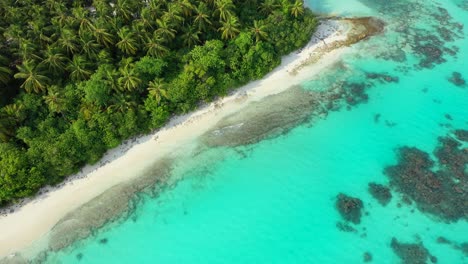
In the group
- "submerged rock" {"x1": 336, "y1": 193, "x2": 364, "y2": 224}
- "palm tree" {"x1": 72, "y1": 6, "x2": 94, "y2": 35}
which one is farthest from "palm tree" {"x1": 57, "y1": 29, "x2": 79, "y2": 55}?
"submerged rock" {"x1": 336, "y1": 193, "x2": 364, "y2": 224}

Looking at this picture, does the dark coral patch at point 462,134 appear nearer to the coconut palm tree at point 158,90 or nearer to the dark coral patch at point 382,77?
the dark coral patch at point 382,77

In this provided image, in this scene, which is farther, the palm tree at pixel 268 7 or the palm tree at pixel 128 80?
the palm tree at pixel 268 7

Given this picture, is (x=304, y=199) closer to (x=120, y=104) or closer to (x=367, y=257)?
(x=367, y=257)

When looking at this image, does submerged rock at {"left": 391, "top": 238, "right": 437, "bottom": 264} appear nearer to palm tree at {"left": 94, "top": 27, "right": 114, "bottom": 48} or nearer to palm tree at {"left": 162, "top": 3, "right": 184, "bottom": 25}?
palm tree at {"left": 162, "top": 3, "right": 184, "bottom": 25}

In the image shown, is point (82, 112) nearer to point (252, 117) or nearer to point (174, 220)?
point (174, 220)

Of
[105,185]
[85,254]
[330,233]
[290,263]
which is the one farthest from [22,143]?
[330,233]

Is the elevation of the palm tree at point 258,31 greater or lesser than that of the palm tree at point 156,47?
lesser

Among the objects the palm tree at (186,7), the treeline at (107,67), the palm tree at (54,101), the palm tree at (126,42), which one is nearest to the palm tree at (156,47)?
the treeline at (107,67)

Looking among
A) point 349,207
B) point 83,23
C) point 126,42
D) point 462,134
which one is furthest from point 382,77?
point 83,23
